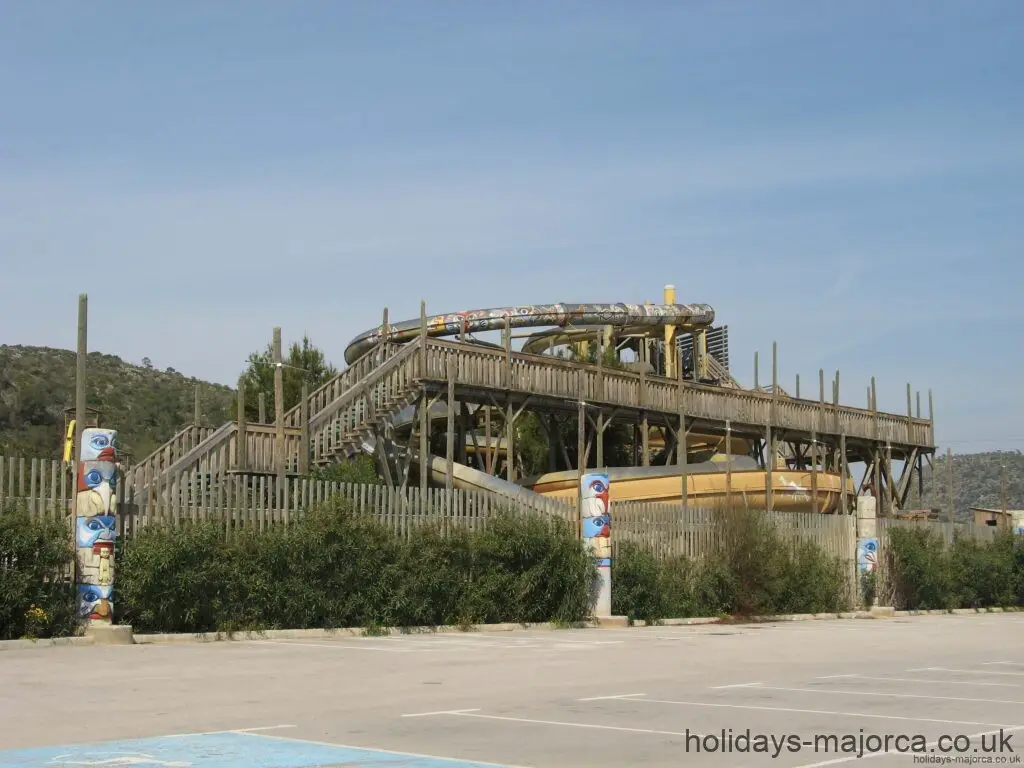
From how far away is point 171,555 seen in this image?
17969 mm

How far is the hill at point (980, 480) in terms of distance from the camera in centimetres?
11250

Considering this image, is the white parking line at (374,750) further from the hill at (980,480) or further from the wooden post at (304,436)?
the hill at (980,480)

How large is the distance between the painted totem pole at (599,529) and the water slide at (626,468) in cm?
426

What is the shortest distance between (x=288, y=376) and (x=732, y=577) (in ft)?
87.1

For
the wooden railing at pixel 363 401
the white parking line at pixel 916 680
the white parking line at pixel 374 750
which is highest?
the wooden railing at pixel 363 401

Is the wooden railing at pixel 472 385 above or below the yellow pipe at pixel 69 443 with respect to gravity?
above

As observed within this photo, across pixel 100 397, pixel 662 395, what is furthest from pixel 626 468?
pixel 100 397

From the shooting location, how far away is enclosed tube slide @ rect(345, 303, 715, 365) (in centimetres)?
4759

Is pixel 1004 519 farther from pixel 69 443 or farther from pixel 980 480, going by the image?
pixel 980 480

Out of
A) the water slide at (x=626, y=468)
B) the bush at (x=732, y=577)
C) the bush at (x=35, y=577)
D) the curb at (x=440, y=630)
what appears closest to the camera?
the bush at (x=35, y=577)

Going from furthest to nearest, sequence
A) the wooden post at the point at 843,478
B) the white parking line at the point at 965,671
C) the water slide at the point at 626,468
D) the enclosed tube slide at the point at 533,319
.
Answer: the enclosed tube slide at the point at 533,319 < the wooden post at the point at 843,478 < the water slide at the point at 626,468 < the white parking line at the point at 965,671

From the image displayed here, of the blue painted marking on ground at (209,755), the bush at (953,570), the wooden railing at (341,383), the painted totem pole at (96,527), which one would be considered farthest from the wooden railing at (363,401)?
the blue painted marking on ground at (209,755)

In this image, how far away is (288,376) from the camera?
5003 cm

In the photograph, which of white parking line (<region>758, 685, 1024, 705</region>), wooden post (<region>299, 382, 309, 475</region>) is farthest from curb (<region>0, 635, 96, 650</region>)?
wooden post (<region>299, 382, 309, 475</region>)
